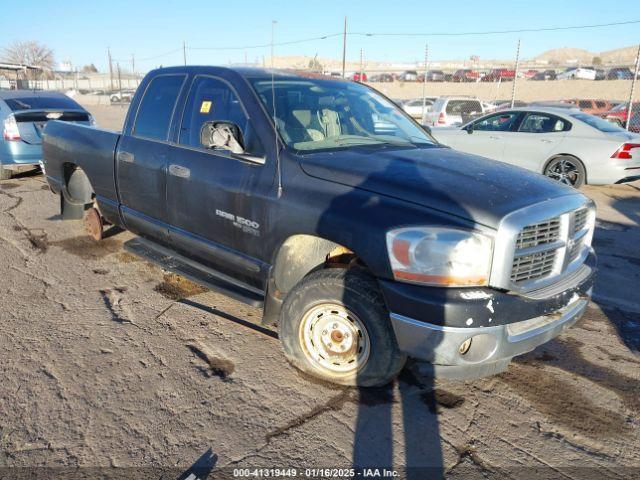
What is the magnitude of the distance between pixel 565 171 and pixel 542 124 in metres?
1.06

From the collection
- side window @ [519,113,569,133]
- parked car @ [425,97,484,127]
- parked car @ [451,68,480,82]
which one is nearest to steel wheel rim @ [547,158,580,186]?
side window @ [519,113,569,133]

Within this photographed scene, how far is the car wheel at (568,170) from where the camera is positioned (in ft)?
30.3

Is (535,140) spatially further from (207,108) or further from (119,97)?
(119,97)

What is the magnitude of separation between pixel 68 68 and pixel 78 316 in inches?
3240

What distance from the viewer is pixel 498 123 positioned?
10.4 meters

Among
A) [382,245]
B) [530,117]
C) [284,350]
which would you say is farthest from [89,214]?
[530,117]

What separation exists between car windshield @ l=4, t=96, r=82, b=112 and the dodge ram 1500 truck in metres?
5.32

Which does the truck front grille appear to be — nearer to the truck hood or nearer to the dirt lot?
the truck hood

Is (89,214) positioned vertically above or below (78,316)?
above

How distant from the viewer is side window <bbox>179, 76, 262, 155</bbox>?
371 cm

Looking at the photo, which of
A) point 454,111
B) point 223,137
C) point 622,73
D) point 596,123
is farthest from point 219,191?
point 622,73

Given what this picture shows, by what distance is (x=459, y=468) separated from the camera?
2516 millimetres

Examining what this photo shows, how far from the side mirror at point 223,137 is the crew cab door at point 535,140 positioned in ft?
25.1

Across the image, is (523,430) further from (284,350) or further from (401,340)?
(284,350)
